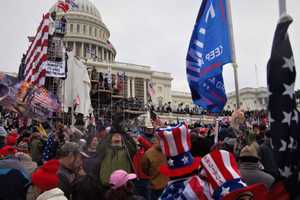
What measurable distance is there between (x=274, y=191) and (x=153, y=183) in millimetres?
2835

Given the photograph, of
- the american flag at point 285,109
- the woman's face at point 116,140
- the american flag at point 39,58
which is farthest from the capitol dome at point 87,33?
the american flag at point 285,109

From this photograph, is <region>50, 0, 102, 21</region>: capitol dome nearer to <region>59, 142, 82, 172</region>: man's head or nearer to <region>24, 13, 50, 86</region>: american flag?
<region>24, 13, 50, 86</region>: american flag

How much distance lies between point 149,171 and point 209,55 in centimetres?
175

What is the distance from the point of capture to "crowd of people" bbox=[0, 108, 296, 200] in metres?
2.32

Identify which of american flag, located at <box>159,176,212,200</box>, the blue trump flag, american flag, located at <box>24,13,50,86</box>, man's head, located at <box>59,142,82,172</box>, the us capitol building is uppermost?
the us capitol building

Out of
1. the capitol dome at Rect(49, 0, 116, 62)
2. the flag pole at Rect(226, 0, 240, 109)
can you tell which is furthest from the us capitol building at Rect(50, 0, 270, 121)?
the flag pole at Rect(226, 0, 240, 109)

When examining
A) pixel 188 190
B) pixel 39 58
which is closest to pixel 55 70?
pixel 39 58

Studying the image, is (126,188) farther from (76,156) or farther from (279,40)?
(279,40)

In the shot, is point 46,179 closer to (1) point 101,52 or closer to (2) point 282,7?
(2) point 282,7

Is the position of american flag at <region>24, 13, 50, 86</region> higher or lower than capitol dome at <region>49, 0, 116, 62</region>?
lower

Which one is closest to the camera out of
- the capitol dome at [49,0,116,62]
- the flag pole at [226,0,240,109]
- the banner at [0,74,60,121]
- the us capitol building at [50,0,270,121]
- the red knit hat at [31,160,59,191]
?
the red knit hat at [31,160,59,191]

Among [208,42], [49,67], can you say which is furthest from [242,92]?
[208,42]

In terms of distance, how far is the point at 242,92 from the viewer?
8419 centimetres

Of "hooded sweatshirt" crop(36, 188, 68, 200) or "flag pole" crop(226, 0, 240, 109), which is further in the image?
"flag pole" crop(226, 0, 240, 109)
